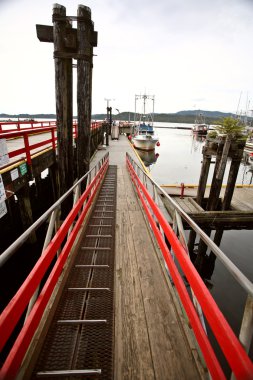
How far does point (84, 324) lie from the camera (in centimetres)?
241

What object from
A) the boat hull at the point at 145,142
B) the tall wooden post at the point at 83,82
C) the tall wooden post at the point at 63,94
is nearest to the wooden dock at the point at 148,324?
the tall wooden post at the point at 63,94

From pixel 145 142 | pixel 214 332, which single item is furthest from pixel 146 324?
pixel 145 142

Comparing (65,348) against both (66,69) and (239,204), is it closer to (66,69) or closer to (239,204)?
(66,69)

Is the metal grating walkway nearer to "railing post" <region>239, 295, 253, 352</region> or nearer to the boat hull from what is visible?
"railing post" <region>239, 295, 253, 352</region>

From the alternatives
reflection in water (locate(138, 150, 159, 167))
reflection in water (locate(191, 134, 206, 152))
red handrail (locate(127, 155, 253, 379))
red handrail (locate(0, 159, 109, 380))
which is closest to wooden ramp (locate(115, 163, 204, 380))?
red handrail (locate(127, 155, 253, 379))

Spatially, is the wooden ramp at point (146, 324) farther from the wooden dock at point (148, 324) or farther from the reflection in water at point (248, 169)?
the reflection in water at point (248, 169)

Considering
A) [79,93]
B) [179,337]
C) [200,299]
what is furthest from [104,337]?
[79,93]

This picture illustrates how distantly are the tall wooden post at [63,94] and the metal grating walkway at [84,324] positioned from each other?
9.20 ft

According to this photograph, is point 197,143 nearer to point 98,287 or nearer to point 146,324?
point 98,287

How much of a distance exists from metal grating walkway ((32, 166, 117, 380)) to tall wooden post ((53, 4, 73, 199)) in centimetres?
280

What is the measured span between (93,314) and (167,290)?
1088 mm

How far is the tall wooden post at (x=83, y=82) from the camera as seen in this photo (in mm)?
5098

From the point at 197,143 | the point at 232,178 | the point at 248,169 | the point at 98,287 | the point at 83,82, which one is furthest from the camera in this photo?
the point at 197,143

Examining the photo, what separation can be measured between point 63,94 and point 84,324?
5.21 meters
